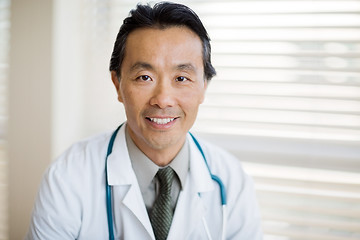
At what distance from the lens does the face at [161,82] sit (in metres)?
0.93

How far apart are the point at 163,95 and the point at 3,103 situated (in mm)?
1161

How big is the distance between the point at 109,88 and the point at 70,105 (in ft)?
0.75

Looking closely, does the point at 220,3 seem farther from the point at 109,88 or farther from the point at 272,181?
the point at 272,181

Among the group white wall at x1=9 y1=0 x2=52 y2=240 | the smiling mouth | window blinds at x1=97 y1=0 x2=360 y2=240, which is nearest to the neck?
the smiling mouth

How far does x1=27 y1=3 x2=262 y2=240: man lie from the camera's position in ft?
3.11

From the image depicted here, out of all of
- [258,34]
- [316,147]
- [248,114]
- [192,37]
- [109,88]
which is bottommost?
[316,147]

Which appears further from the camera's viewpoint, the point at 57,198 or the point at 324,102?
the point at 324,102

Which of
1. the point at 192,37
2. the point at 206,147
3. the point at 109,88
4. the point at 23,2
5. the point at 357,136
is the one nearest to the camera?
the point at 192,37

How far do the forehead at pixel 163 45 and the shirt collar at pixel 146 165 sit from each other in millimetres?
331

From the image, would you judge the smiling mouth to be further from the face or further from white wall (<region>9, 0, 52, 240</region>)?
white wall (<region>9, 0, 52, 240</region>)

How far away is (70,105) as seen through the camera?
1630 mm

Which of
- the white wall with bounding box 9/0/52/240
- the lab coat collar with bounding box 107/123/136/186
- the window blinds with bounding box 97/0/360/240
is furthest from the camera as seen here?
the white wall with bounding box 9/0/52/240

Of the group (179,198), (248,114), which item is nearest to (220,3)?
(248,114)

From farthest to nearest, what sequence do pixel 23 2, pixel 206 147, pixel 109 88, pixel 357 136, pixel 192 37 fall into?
pixel 109 88, pixel 23 2, pixel 357 136, pixel 206 147, pixel 192 37
